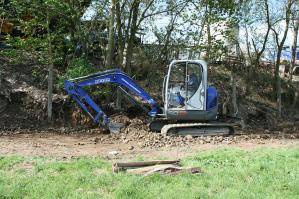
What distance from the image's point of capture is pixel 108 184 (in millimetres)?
7895

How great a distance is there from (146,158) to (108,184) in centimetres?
272

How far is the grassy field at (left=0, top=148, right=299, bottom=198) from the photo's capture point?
7395 mm

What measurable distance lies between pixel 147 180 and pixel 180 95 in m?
6.91

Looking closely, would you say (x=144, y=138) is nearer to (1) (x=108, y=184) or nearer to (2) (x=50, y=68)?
(2) (x=50, y=68)

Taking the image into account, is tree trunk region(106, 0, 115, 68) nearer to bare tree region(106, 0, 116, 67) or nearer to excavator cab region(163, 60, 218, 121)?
bare tree region(106, 0, 116, 67)

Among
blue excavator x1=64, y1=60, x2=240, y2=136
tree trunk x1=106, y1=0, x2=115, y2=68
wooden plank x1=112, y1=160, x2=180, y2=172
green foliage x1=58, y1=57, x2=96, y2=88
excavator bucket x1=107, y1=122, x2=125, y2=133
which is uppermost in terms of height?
tree trunk x1=106, y1=0, x2=115, y2=68

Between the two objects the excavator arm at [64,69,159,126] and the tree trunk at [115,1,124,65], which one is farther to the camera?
the tree trunk at [115,1,124,65]

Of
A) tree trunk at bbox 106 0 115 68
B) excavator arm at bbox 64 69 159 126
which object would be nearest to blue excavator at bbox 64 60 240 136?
excavator arm at bbox 64 69 159 126

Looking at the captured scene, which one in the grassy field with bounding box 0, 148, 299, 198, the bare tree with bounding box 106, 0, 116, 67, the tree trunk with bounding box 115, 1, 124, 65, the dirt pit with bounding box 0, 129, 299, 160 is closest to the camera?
the grassy field with bounding box 0, 148, 299, 198

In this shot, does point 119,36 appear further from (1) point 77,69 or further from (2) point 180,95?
(2) point 180,95

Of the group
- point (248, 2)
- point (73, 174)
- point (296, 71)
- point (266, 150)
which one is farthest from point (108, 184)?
point (296, 71)

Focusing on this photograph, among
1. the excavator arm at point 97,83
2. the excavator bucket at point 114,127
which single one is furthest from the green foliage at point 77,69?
the excavator bucket at point 114,127

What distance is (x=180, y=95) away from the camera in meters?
14.8

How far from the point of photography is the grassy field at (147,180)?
739 cm
